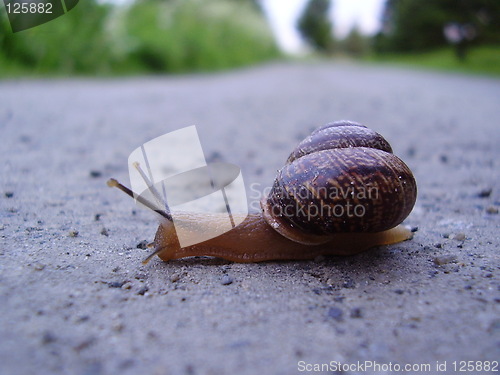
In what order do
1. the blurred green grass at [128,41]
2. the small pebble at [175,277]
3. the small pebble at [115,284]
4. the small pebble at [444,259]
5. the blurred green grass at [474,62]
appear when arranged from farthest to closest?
the blurred green grass at [474,62]
the blurred green grass at [128,41]
the small pebble at [444,259]
the small pebble at [175,277]
the small pebble at [115,284]

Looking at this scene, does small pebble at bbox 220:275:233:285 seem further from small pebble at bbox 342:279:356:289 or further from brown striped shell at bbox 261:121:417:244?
small pebble at bbox 342:279:356:289

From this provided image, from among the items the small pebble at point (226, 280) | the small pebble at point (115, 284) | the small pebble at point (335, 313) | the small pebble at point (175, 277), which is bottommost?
the small pebble at point (335, 313)

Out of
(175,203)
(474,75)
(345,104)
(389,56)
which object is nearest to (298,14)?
(389,56)

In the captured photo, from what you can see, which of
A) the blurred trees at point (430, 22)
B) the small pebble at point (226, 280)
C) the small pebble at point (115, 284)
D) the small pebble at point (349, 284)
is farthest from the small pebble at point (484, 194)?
the blurred trees at point (430, 22)

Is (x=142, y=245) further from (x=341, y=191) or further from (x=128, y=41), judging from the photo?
(x=128, y=41)

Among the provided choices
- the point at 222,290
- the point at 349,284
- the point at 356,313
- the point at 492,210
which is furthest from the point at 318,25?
the point at 356,313

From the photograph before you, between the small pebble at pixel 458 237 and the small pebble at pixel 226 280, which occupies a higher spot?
the small pebble at pixel 226 280

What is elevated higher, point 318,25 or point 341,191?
point 318,25

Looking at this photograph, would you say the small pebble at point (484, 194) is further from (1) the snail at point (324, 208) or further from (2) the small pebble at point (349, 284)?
(2) the small pebble at point (349, 284)
